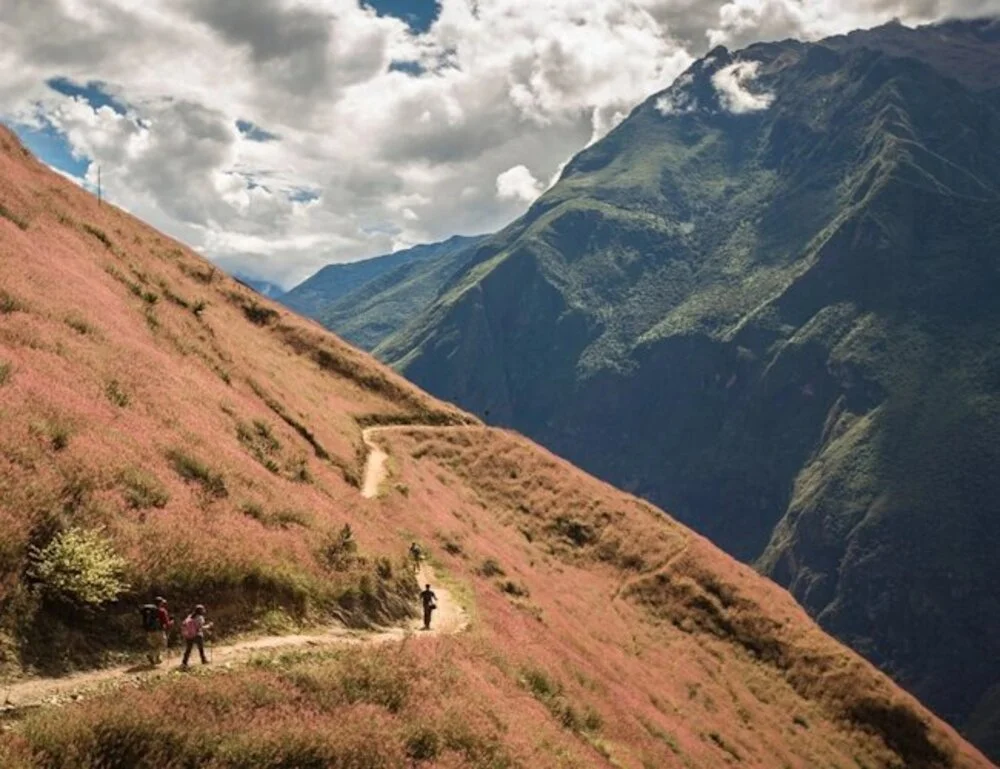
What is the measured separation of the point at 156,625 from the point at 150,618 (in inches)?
8.2

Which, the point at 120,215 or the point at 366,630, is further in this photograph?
the point at 120,215

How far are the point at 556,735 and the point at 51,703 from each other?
515 inches

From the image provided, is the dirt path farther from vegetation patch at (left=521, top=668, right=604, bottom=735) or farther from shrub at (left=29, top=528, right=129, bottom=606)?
shrub at (left=29, top=528, right=129, bottom=606)

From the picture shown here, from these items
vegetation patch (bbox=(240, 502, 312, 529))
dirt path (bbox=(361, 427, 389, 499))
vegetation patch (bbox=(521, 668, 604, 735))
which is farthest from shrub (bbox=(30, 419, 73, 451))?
dirt path (bbox=(361, 427, 389, 499))

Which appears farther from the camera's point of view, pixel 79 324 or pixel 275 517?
pixel 79 324

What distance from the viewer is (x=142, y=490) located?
2080cm

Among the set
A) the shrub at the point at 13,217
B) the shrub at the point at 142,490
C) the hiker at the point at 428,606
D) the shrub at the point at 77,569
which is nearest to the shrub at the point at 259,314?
the shrub at the point at 13,217

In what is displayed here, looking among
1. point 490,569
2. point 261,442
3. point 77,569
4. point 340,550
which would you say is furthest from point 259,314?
point 77,569

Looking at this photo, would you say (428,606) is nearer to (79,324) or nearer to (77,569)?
(77,569)

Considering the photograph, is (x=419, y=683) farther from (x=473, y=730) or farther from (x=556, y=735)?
(x=556, y=735)

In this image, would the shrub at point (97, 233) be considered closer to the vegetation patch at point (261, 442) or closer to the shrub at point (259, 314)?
the vegetation patch at point (261, 442)

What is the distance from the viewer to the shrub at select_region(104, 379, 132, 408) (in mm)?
25750

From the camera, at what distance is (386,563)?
95.2ft

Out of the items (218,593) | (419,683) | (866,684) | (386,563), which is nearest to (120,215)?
(386,563)
